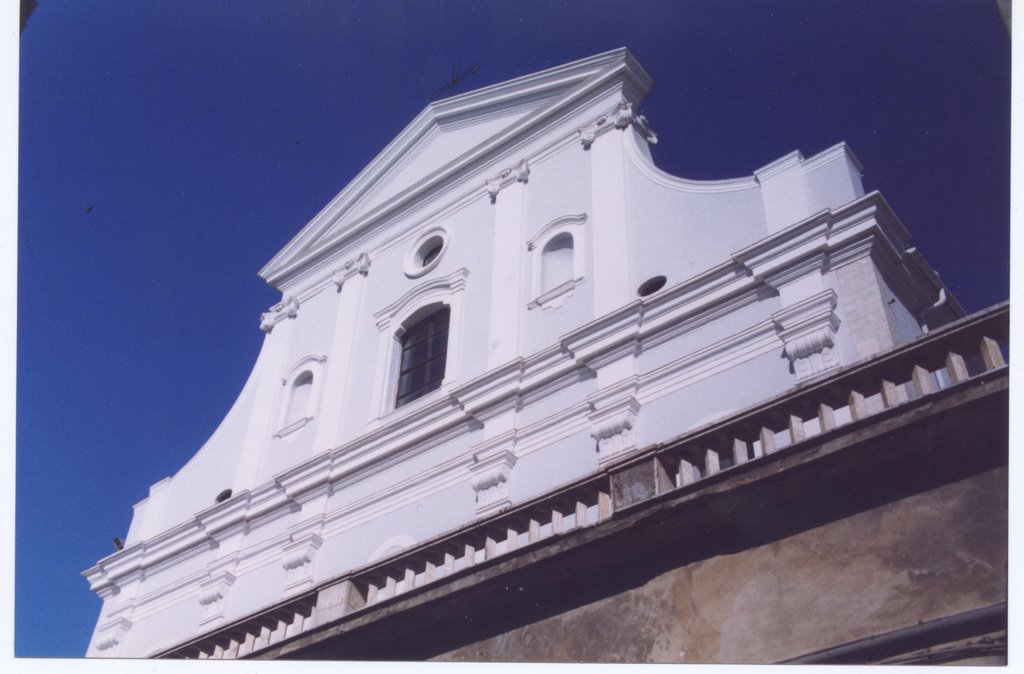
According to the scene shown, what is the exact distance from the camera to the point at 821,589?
23.4 ft

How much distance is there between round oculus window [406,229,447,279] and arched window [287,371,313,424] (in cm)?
243

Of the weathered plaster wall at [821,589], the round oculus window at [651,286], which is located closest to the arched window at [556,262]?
the round oculus window at [651,286]

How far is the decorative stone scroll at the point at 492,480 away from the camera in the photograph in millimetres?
12898

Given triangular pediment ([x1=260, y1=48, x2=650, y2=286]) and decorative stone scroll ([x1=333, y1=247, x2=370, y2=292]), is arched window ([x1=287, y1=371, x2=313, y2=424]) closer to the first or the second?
decorative stone scroll ([x1=333, y1=247, x2=370, y2=292])

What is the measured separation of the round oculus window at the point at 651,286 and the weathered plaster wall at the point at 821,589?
6.23 meters

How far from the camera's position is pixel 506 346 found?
48.1 feet

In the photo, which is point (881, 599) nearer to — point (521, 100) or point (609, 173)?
point (609, 173)

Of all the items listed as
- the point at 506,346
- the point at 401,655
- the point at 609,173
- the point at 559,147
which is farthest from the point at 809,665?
the point at 559,147

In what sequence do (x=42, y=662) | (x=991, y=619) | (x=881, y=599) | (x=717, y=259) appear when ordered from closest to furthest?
1. (x=991, y=619)
2. (x=881, y=599)
3. (x=42, y=662)
4. (x=717, y=259)

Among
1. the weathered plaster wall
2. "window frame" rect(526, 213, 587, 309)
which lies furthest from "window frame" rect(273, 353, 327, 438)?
the weathered plaster wall

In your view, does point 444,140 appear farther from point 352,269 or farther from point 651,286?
point 651,286

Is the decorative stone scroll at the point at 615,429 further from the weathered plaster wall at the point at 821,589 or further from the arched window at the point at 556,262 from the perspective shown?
the weathered plaster wall at the point at 821,589

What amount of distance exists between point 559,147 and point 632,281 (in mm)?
3855

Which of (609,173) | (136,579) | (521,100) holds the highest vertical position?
(521,100)
